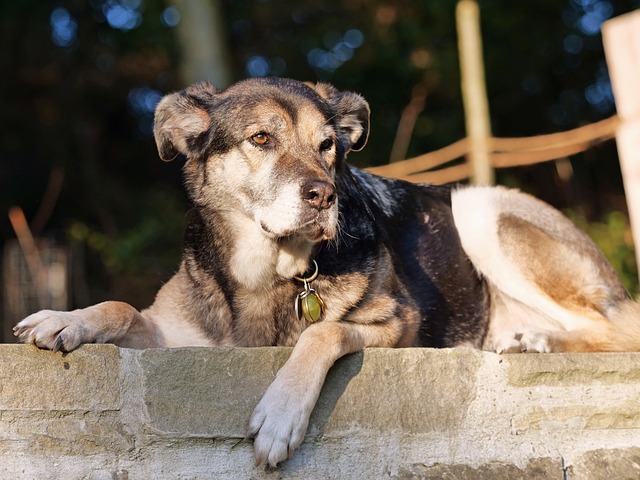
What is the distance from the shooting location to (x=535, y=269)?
4047mm

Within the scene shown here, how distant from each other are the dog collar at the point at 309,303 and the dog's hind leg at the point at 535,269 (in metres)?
1.00

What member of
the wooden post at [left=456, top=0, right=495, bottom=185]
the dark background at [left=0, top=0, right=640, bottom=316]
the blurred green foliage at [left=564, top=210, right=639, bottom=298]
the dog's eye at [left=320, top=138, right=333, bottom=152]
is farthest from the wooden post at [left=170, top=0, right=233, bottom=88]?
the dog's eye at [left=320, top=138, right=333, bottom=152]

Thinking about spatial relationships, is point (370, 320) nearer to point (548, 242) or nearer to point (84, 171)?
point (548, 242)

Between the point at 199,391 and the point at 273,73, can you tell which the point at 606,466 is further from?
the point at 273,73

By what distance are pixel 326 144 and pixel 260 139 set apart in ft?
0.88

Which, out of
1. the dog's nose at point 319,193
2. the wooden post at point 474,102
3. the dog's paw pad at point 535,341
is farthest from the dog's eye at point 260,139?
the wooden post at point 474,102

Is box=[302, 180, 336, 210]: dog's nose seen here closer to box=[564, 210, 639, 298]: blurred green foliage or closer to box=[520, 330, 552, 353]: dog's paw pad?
box=[520, 330, 552, 353]: dog's paw pad

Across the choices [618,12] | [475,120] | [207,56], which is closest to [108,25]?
[207,56]

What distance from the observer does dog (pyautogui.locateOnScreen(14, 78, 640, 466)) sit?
3.11 m

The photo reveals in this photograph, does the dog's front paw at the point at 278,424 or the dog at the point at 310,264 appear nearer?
the dog's front paw at the point at 278,424

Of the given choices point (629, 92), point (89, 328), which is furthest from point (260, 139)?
point (629, 92)

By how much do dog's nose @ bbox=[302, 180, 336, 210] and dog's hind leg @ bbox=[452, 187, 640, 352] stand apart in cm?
124

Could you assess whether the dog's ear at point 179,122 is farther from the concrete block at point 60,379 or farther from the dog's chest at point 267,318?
the concrete block at point 60,379

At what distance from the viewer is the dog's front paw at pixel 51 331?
102 inches
